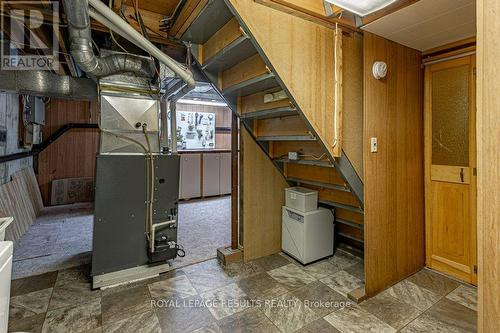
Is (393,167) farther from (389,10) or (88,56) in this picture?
(88,56)

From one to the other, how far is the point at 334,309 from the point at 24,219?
410cm

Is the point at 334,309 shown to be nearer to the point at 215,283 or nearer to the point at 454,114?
the point at 215,283

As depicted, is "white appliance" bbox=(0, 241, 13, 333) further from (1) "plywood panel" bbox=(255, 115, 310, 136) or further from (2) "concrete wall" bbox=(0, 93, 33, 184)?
(2) "concrete wall" bbox=(0, 93, 33, 184)

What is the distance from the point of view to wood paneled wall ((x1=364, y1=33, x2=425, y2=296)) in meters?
2.06

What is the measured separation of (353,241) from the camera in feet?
9.96

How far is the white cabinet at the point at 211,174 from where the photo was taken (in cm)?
583

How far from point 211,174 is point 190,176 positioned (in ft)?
1.60

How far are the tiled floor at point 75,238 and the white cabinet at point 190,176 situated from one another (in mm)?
604

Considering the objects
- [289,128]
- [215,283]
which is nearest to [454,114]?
[289,128]

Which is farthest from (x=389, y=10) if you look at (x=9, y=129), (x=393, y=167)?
(x=9, y=129)

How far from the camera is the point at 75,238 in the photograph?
11.2 feet

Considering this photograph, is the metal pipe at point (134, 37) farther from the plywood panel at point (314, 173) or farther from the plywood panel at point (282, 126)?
the plywood panel at point (314, 173)

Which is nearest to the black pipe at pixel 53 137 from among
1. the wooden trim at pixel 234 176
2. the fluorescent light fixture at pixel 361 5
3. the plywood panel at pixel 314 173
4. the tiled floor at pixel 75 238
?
the tiled floor at pixel 75 238

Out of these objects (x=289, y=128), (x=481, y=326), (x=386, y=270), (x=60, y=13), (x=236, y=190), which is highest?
(x=60, y=13)
